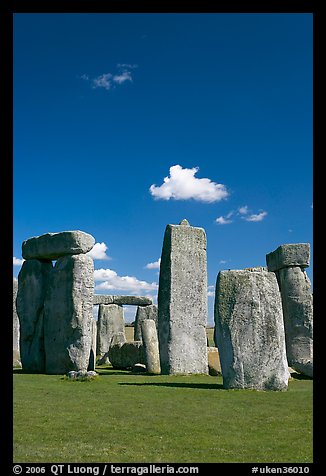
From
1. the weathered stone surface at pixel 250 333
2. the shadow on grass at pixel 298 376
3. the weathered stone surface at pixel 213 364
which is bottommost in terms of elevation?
the shadow on grass at pixel 298 376

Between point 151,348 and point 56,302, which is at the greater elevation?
point 56,302

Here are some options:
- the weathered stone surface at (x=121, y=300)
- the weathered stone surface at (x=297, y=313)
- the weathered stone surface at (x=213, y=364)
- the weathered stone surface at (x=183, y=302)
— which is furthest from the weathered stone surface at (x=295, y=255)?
the weathered stone surface at (x=121, y=300)

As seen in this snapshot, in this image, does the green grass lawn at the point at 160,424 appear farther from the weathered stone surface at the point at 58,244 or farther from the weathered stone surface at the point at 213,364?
the weathered stone surface at the point at 58,244

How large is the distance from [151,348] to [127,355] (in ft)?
6.47

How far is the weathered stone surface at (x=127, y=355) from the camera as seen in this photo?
15305 millimetres

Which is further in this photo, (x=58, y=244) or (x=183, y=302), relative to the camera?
(x=58, y=244)

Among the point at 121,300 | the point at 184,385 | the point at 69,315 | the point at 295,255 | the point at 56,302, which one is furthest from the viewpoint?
the point at 121,300

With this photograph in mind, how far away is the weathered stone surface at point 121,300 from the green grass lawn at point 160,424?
14.3m

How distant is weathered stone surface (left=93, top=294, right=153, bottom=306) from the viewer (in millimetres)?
24297

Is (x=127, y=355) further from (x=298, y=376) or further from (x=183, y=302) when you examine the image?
(x=298, y=376)

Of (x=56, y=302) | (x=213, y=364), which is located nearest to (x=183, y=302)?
(x=213, y=364)

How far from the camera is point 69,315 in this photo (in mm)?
12750
